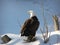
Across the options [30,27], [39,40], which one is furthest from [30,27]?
[39,40]

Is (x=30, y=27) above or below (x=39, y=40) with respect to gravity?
above

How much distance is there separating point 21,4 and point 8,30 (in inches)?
15.4

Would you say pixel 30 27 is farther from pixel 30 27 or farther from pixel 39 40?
pixel 39 40

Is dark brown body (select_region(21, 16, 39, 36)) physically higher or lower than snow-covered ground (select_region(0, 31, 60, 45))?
higher

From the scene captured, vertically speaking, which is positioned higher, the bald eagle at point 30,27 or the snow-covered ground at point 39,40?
the bald eagle at point 30,27

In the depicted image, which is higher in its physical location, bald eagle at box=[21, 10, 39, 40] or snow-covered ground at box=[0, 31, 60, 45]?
bald eagle at box=[21, 10, 39, 40]

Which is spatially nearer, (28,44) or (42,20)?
(28,44)

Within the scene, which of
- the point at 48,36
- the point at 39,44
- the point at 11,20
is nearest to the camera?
the point at 39,44

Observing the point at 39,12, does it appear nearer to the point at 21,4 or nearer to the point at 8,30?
the point at 21,4

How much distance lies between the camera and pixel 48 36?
7.22 feet

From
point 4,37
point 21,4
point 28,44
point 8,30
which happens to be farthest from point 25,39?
point 21,4

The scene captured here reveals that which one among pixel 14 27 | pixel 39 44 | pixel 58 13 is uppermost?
pixel 58 13

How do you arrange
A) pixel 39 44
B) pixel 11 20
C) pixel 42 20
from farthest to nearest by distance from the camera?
pixel 11 20, pixel 42 20, pixel 39 44

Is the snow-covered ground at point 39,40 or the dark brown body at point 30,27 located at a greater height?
the dark brown body at point 30,27
